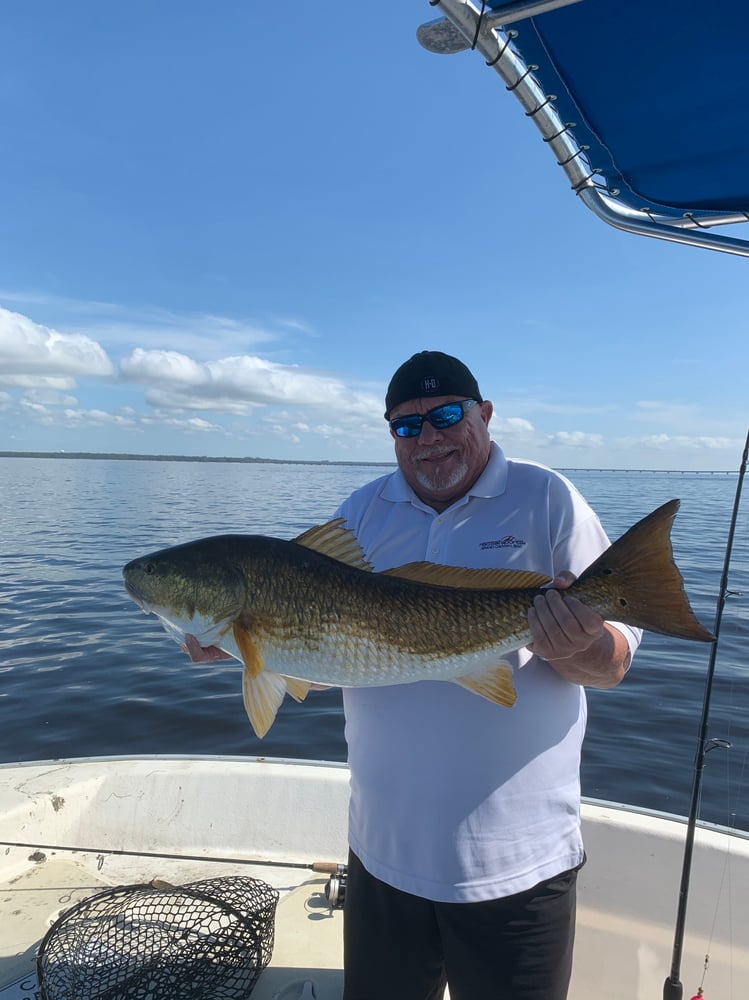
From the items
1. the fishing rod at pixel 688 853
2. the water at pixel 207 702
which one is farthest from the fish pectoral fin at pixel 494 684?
the water at pixel 207 702

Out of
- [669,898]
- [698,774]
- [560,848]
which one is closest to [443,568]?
[560,848]

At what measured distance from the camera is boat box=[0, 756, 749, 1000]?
414 cm

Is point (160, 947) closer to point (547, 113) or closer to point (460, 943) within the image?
point (460, 943)

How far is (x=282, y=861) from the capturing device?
532 centimetres

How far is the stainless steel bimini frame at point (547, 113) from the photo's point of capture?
7.23 ft

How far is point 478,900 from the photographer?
265 cm

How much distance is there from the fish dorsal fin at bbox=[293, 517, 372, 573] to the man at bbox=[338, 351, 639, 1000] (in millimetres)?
312

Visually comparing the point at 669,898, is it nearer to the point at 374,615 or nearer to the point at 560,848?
the point at 560,848

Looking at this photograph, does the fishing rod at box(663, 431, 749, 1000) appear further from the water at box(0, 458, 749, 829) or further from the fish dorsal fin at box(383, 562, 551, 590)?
the water at box(0, 458, 749, 829)

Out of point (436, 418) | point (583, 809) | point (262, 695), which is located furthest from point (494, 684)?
point (583, 809)

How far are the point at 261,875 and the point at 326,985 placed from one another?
52.2 inches

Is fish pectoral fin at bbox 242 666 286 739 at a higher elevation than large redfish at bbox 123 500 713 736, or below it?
below

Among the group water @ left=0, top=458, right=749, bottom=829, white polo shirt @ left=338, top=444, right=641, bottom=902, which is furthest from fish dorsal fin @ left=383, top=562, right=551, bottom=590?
water @ left=0, top=458, right=749, bottom=829

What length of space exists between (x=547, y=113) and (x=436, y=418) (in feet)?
4.56
